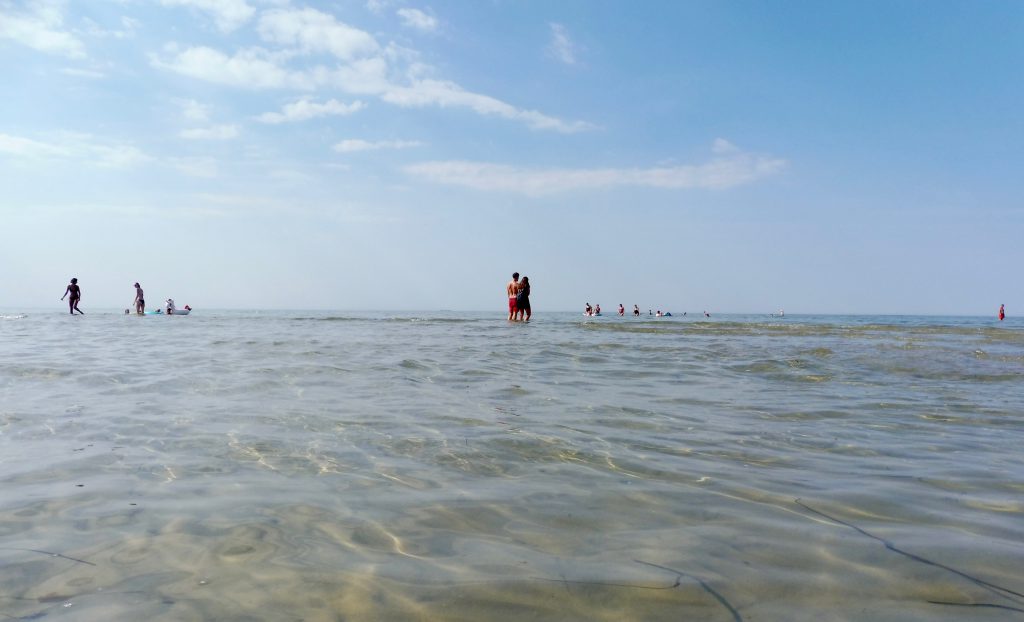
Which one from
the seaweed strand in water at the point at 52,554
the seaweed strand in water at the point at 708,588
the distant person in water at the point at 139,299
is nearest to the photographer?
the seaweed strand in water at the point at 708,588

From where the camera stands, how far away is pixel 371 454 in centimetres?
395

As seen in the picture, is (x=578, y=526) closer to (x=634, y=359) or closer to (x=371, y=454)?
(x=371, y=454)

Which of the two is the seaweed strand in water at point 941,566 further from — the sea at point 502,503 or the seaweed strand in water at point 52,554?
the seaweed strand in water at point 52,554

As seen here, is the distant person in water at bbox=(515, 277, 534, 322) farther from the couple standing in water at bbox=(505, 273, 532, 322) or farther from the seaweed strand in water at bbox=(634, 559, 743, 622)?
the seaweed strand in water at bbox=(634, 559, 743, 622)

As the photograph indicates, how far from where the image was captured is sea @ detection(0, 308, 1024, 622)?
2053 mm

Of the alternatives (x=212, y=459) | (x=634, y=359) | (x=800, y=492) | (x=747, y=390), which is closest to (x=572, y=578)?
(x=800, y=492)

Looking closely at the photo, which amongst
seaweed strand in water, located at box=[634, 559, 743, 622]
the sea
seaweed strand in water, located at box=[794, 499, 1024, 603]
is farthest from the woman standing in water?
seaweed strand in water, located at box=[634, 559, 743, 622]

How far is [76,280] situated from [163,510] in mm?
35131

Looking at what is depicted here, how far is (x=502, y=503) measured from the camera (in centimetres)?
303

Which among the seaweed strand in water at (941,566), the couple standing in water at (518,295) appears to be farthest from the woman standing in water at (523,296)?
the seaweed strand in water at (941,566)

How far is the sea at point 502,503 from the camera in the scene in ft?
6.73

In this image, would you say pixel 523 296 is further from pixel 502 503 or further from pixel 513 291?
pixel 502 503

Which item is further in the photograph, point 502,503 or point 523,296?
point 523,296

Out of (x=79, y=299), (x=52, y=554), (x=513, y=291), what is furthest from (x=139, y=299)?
(x=52, y=554)
